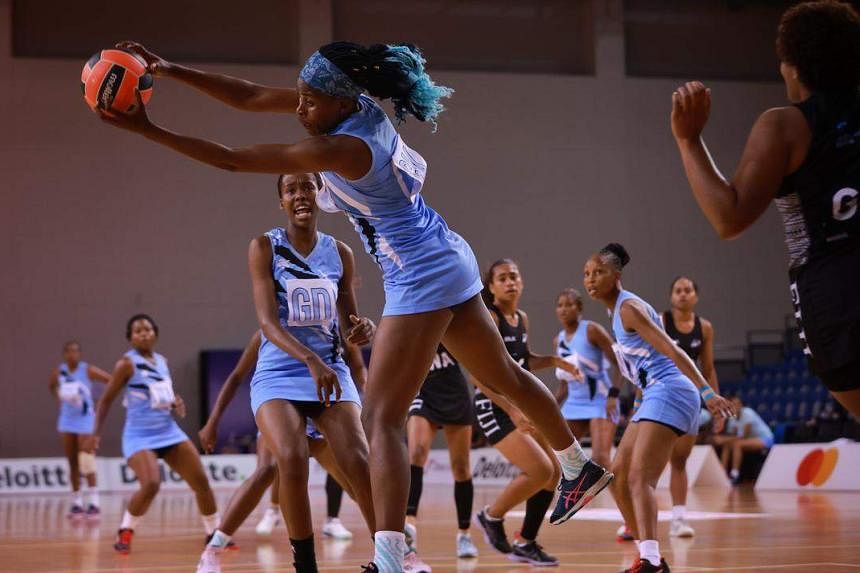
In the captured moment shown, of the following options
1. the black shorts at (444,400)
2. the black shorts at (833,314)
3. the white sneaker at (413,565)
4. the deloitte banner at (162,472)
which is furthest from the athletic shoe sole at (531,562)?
the deloitte banner at (162,472)

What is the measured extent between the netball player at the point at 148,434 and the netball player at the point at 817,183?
244 inches

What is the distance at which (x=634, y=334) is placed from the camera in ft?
23.0

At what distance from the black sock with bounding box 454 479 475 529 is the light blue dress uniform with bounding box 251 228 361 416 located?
2.46m

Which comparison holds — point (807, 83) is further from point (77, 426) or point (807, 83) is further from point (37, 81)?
point (37, 81)

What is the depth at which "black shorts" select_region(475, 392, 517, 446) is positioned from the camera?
25.8 feet

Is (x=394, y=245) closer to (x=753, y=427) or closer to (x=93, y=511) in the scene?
(x=93, y=511)

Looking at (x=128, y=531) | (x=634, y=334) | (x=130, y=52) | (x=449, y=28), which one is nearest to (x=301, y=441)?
(x=130, y=52)

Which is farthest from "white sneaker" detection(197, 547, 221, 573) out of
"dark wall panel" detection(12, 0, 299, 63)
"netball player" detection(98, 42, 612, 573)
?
"dark wall panel" detection(12, 0, 299, 63)

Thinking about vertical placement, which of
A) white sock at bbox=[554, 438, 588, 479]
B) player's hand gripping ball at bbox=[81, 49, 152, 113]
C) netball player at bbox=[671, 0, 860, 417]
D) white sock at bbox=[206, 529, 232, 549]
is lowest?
white sock at bbox=[206, 529, 232, 549]

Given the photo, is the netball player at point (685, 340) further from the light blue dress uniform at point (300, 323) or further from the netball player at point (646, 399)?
the light blue dress uniform at point (300, 323)

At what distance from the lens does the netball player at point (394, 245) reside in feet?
14.0

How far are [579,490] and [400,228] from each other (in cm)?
140

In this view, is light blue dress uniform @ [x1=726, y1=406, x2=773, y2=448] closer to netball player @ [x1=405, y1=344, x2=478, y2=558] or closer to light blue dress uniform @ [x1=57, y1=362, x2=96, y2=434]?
light blue dress uniform @ [x1=57, y1=362, x2=96, y2=434]

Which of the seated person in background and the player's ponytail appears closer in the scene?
the player's ponytail
